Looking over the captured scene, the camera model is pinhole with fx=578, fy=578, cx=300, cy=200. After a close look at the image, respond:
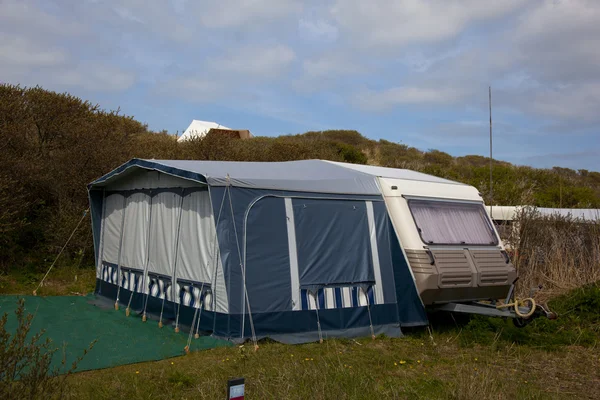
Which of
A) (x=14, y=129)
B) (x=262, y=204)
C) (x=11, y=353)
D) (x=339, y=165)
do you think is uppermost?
(x=14, y=129)

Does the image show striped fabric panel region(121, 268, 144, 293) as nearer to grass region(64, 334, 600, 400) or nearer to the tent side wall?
the tent side wall

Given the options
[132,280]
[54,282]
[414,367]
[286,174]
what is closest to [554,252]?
[414,367]

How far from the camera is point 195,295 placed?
712cm

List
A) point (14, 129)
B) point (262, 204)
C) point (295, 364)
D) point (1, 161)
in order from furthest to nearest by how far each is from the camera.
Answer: point (14, 129), point (1, 161), point (262, 204), point (295, 364)

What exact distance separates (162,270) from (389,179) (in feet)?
11.0

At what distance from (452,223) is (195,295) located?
356 cm

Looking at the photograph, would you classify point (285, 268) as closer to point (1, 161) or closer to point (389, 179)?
point (389, 179)

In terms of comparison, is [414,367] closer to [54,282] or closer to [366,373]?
[366,373]

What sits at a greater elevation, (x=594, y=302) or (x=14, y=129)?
(x=14, y=129)

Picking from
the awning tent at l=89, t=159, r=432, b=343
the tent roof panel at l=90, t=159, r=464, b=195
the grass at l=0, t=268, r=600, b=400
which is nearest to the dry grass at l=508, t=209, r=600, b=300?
the grass at l=0, t=268, r=600, b=400

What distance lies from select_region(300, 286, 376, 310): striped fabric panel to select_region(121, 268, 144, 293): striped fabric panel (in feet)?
9.45

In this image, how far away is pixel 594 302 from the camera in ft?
26.5

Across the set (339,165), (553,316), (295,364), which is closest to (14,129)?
(339,165)

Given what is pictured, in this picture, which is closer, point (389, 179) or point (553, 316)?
point (553, 316)
